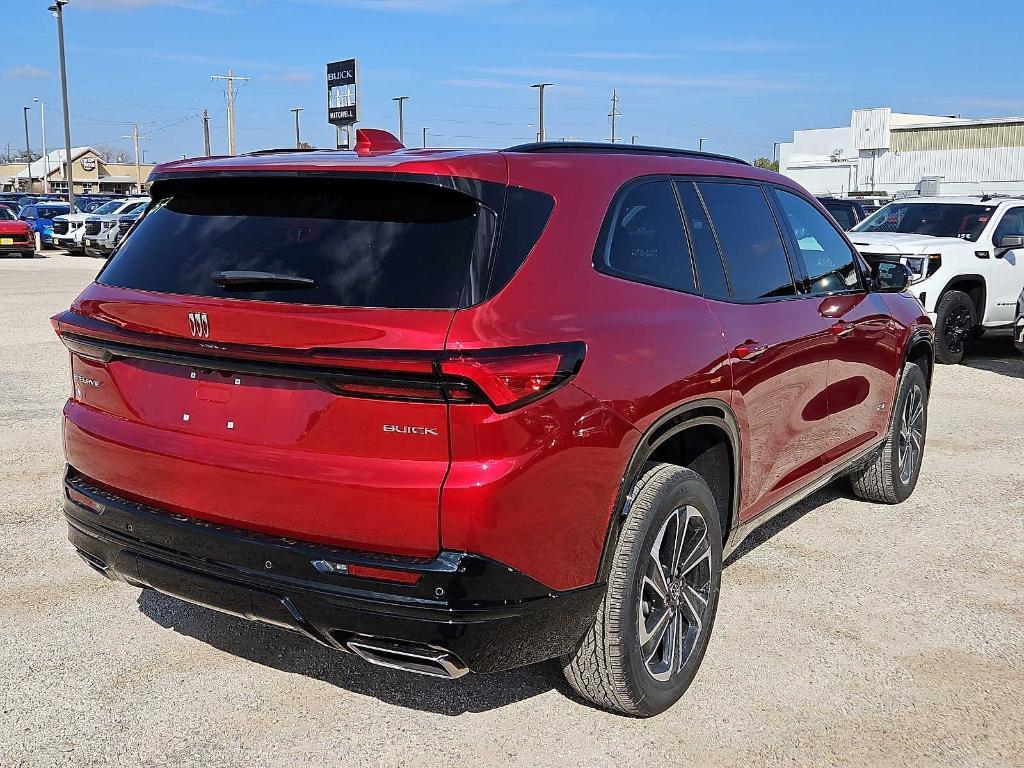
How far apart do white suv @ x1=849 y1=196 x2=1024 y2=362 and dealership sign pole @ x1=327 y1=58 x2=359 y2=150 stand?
25.1 meters

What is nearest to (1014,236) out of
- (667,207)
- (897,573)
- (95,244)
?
(897,573)

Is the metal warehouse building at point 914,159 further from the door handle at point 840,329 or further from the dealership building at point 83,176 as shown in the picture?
the dealership building at point 83,176

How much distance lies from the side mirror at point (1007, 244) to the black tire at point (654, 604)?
31.5ft

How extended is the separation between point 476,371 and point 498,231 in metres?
0.46

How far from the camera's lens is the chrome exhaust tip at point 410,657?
2928 mm

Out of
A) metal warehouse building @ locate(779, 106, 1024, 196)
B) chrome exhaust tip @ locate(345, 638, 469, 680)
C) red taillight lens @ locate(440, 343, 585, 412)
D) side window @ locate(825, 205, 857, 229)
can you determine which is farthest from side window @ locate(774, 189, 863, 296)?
metal warehouse building @ locate(779, 106, 1024, 196)

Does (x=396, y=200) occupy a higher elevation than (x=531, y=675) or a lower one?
higher

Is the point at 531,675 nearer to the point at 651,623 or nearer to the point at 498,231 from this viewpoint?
the point at 651,623

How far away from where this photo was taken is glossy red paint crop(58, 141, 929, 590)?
2818 millimetres

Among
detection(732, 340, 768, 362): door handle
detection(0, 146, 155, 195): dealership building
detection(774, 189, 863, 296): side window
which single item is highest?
detection(774, 189, 863, 296): side window

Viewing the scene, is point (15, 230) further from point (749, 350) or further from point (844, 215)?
point (749, 350)

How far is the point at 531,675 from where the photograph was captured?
3898 mm

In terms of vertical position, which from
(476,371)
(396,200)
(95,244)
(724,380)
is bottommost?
(95,244)

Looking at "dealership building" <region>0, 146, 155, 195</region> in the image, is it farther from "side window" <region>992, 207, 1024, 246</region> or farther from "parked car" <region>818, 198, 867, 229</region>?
"side window" <region>992, 207, 1024, 246</region>
